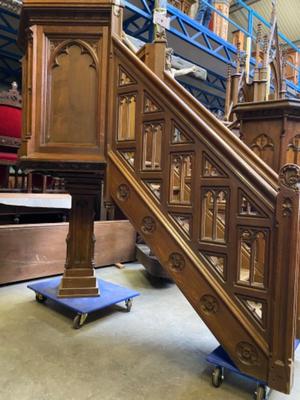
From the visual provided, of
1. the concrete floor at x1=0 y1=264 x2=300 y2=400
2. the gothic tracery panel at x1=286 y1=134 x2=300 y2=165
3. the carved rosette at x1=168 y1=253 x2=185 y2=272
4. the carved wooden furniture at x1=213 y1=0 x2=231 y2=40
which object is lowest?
the concrete floor at x1=0 y1=264 x2=300 y2=400

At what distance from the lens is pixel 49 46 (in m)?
1.91

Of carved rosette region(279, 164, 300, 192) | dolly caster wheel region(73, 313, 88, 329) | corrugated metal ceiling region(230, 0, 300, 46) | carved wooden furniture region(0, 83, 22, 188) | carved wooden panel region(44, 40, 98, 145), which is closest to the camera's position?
carved rosette region(279, 164, 300, 192)

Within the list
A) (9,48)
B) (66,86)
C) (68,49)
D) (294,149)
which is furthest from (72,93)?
(9,48)

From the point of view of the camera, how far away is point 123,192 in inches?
74.7

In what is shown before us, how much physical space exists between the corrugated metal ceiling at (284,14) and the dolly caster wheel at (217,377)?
11.7m

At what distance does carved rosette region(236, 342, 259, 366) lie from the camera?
5.03ft

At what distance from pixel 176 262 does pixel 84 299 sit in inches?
46.7

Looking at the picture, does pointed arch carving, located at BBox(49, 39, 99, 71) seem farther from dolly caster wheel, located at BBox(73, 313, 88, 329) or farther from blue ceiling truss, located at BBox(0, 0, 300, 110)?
blue ceiling truss, located at BBox(0, 0, 300, 110)

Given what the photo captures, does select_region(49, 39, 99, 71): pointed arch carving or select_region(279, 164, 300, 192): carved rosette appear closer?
select_region(279, 164, 300, 192): carved rosette

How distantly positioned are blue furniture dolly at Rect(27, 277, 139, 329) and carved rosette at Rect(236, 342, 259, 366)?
3.82 ft

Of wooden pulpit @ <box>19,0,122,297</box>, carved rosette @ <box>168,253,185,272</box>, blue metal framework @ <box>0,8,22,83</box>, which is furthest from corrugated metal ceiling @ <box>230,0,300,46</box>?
carved rosette @ <box>168,253,185,272</box>

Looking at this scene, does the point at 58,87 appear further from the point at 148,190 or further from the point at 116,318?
the point at 116,318

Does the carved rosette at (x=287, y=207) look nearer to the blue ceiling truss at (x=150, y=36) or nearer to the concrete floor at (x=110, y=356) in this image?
the concrete floor at (x=110, y=356)

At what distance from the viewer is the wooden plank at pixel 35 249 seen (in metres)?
3.11
